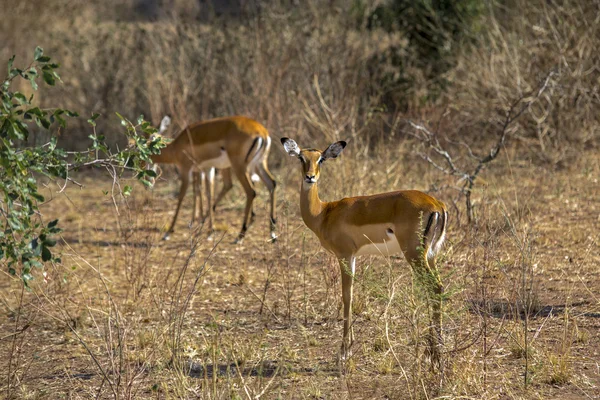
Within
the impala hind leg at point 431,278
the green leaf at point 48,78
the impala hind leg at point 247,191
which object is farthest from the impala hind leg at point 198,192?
the green leaf at point 48,78

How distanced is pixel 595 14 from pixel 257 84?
13.9 feet

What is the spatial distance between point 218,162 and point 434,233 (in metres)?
4.87

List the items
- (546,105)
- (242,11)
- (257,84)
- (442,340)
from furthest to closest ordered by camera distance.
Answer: (242,11)
(257,84)
(546,105)
(442,340)

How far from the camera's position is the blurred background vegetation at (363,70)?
1002 centimetres

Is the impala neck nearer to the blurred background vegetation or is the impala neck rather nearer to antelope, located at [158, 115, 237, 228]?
the blurred background vegetation

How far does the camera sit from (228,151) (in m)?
9.00

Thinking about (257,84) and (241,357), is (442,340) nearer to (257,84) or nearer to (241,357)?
(241,357)

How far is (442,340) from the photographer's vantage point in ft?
14.1

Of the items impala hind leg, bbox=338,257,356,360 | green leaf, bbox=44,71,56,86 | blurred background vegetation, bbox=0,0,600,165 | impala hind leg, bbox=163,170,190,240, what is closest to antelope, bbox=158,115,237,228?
impala hind leg, bbox=163,170,190,240

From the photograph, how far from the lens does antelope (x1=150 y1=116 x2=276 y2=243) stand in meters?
8.88

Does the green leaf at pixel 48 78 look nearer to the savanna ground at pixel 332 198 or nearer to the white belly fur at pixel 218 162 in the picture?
the savanna ground at pixel 332 198

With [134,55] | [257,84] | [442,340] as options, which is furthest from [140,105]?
[442,340]

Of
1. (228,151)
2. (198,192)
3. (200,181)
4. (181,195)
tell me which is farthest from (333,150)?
(198,192)

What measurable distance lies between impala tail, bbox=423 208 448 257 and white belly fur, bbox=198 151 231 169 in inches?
186
